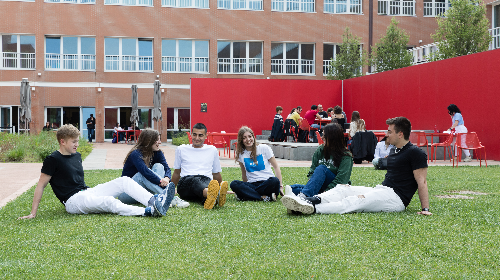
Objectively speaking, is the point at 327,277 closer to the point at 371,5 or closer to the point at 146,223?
the point at 146,223

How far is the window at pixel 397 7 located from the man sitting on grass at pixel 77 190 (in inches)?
1063

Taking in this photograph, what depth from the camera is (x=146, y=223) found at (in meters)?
5.12

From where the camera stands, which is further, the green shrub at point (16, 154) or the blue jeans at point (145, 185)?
the green shrub at point (16, 154)

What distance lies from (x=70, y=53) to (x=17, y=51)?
2.71 meters

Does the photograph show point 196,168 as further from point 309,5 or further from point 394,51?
point 309,5

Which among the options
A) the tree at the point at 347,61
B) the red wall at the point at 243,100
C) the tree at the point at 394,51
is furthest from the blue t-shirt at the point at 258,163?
the tree at the point at 347,61

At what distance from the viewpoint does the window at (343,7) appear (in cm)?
2984

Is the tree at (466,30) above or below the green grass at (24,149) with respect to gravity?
above

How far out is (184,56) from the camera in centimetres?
2886

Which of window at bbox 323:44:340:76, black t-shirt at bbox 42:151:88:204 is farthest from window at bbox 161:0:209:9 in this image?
black t-shirt at bbox 42:151:88:204

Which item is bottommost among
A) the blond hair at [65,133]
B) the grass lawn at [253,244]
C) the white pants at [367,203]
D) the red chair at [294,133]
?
the grass lawn at [253,244]

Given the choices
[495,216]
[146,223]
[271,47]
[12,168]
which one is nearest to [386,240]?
[495,216]

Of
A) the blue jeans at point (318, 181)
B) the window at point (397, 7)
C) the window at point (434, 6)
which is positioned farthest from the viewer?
the window at point (434, 6)

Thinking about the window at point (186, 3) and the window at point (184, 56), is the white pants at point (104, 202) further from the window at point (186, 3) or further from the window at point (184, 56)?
the window at point (186, 3)
